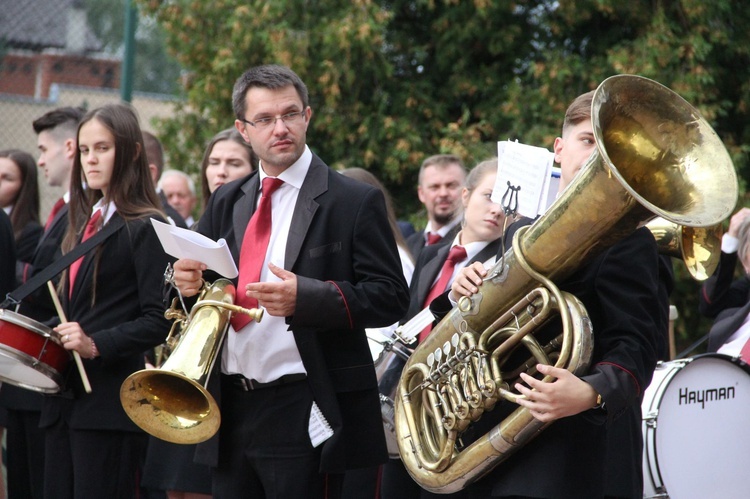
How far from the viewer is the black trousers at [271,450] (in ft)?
10.8

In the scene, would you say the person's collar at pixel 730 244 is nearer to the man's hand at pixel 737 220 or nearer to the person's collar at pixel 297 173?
the man's hand at pixel 737 220

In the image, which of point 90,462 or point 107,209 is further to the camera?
point 107,209

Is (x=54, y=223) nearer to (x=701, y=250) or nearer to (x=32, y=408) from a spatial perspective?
(x=32, y=408)

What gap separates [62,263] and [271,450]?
1.36m

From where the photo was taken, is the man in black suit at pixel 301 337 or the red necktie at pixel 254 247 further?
the red necktie at pixel 254 247

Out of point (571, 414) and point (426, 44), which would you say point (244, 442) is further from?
point (426, 44)

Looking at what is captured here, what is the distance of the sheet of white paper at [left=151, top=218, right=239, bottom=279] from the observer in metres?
3.15

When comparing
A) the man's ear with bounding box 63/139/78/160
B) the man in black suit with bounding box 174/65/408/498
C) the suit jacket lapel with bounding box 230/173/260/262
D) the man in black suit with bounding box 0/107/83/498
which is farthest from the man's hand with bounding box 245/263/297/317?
the man's ear with bounding box 63/139/78/160

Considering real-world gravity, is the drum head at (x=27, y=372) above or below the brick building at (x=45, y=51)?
below

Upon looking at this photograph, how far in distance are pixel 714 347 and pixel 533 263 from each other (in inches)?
110

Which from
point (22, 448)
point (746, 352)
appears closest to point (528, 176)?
point (746, 352)

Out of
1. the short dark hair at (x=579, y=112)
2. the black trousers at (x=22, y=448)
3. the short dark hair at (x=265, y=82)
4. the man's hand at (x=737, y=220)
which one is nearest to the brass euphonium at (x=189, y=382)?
the short dark hair at (x=265, y=82)

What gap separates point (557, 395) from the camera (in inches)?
107

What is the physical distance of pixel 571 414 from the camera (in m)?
2.78
